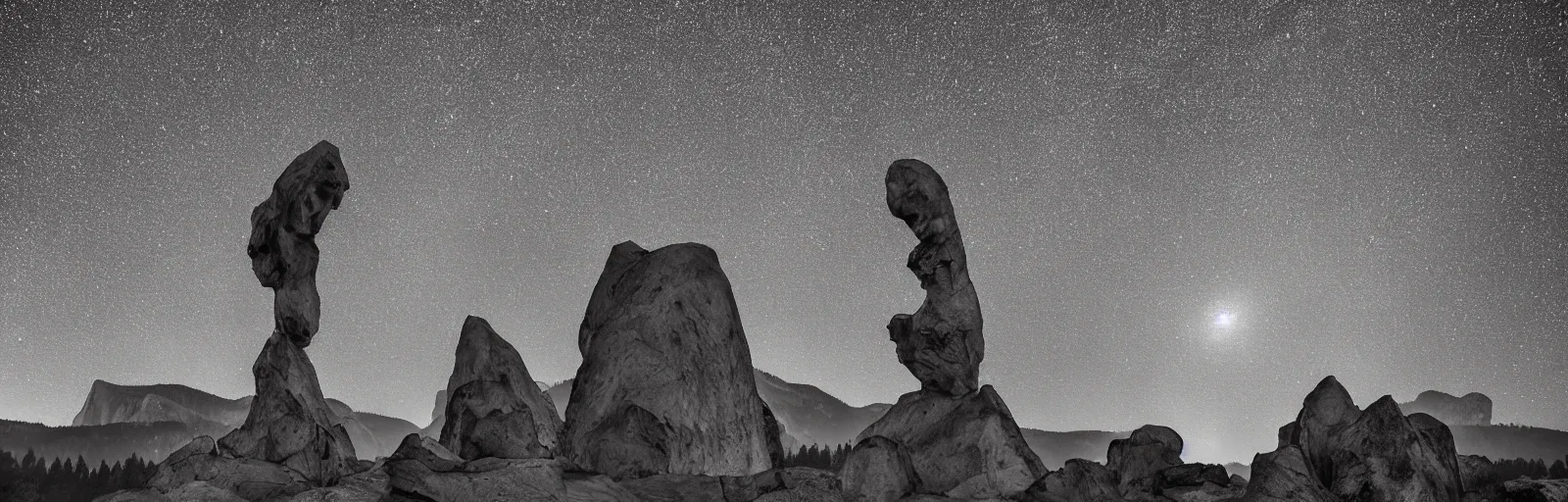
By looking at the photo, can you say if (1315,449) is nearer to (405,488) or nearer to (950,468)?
(950,468)

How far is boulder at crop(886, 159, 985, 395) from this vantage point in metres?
30.9

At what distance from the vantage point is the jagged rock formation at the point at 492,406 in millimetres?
21234

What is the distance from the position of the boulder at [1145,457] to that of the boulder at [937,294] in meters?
5.00

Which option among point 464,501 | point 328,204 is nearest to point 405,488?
point 464,501

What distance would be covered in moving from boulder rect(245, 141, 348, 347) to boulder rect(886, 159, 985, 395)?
1561 centimetres

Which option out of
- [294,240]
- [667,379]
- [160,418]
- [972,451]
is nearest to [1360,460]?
[972,451]

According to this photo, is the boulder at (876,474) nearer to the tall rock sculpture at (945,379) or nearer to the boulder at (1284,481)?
the tall rock sculpture at (945,379)

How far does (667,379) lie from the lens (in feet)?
82.7

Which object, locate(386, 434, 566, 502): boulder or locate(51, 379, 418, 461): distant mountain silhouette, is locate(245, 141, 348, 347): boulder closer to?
locate(386, 434, 566, 502): boulder

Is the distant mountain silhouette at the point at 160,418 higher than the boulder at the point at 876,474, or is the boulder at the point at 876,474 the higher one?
the distant mountain silhouette at the point at 160,418

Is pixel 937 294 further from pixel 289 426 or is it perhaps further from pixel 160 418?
pixel 160 418

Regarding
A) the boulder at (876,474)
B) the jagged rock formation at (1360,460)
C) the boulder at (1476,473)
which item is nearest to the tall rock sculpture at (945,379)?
the boulder at (876,474)

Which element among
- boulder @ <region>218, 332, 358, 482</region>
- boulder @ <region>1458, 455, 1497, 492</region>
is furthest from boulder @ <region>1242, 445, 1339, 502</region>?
boulder @ <region>218, 332, 358, 482</region>

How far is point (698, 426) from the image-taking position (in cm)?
2517
